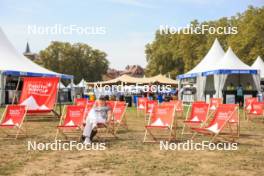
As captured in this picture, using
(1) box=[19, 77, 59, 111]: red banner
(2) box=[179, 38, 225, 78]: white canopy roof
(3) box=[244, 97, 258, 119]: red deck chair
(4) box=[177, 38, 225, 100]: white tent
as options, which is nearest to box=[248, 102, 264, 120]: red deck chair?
(3) box=[244, 97, 258, 119]: red deck chair

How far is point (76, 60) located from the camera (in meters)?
76.2

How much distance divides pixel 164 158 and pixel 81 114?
3.43 m

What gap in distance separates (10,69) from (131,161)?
794 inches

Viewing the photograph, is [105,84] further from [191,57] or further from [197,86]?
[191,57]

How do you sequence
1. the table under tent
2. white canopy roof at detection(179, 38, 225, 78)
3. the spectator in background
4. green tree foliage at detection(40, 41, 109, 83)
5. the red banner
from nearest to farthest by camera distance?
1. the red banner
2. the table under tent
3. the spectator in background
4. white canopy roof at detection(179, 38, 225, 78)
5. green tree foliage at detection(40, 41, 109, 83)

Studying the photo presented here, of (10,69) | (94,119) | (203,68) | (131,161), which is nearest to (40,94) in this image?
(94,119)

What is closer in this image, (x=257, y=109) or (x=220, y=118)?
(x=220, y=118)

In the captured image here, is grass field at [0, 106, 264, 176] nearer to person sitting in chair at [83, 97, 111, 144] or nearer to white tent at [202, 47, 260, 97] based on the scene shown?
person sitting in chair at [83, 97, 111, 144]

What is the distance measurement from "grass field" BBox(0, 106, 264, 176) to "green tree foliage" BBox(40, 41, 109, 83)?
64.8 metres

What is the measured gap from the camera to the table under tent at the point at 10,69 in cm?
2628

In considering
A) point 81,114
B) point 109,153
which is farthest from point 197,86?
point 109,153

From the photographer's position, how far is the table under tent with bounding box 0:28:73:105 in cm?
2628

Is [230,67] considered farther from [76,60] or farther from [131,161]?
[76,60]

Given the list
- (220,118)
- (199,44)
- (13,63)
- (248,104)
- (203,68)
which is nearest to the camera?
(220,118)
